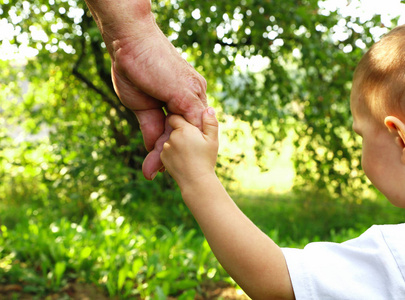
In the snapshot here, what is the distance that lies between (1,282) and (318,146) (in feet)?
11.4

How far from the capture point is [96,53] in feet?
16.1

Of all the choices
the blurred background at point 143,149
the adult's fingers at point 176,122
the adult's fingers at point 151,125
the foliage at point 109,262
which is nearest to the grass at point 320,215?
the blurred background at point 143,149

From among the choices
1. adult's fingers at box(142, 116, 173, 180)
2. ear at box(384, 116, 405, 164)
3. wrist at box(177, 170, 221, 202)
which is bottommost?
adult's fingers at box(142, 116, 173, 180)

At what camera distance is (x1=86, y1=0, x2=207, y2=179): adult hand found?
1.25 metres

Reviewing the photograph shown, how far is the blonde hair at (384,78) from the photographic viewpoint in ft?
3.60

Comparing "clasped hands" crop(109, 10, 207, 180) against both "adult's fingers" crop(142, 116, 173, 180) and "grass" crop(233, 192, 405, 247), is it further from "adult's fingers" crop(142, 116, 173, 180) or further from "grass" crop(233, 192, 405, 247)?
"grass" crop(233, 192, 405, 247)

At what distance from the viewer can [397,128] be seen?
108cm

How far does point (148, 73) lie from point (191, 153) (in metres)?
0.29

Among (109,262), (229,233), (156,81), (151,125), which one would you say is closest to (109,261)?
(109,262)

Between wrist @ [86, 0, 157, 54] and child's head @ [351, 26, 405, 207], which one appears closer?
child's head @ [351, 26, 405, 207]

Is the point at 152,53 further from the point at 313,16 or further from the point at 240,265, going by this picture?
the point at 313,16

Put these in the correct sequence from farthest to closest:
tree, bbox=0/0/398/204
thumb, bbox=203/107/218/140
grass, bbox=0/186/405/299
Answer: tree, bbox=0/0/398/204 < grass, bbox=0/186/405/299 < thumb, bbox=203/107/218/140

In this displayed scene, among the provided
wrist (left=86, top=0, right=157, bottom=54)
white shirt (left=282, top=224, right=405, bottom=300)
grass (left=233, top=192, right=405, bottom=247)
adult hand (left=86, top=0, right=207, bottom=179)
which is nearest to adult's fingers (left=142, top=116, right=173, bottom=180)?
adult hand (left=86, top=0, right=207, bottom=179)

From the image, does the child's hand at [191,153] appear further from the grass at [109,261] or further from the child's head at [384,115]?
the grass at [109,261]
